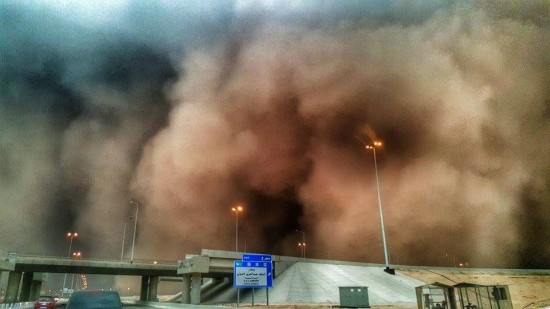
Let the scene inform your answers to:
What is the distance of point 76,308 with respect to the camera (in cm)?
1283

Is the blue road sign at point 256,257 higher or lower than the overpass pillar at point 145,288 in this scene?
higher

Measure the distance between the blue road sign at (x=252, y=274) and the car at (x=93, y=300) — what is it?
81.6ft

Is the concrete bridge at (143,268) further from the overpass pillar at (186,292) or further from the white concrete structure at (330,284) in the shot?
the white concrete structure at (330,284)

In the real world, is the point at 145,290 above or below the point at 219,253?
below

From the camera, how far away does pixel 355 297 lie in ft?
111

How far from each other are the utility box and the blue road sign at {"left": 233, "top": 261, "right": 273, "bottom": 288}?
836 centimetres

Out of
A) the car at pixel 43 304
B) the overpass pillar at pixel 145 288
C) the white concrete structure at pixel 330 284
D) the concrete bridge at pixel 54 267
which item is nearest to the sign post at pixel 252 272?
the white concrete structure at pixel 330 284

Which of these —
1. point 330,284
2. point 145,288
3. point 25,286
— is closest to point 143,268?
point 145,288

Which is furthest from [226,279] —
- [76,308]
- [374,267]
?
[76,308]

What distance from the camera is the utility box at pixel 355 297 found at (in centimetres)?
3350

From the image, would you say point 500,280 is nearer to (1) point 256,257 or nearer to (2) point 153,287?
(1) point 256,257

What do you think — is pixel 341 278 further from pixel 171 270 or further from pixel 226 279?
pixel 171 270

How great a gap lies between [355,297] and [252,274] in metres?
11.4

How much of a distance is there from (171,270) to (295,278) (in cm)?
2916
